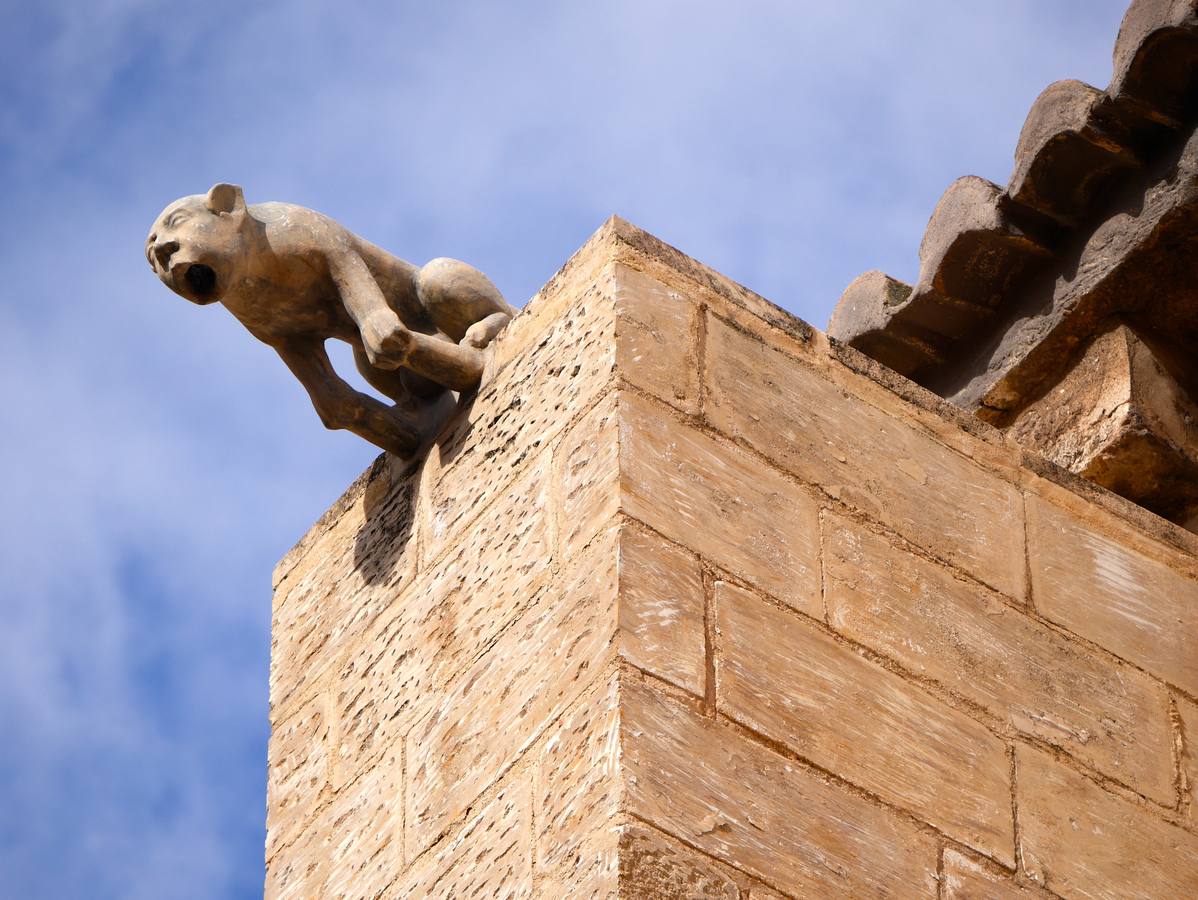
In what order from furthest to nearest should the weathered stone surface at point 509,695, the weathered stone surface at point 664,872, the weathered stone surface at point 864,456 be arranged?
the weathered stone surface at point 864,456
the weathered stone surface at point 509,695
the weathered stone surface at point 664,872

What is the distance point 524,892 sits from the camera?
3.45 meters

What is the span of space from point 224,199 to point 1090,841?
1.97 m

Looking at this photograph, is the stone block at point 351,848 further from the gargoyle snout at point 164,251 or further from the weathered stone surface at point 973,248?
the weathered stone surface at point 973,248

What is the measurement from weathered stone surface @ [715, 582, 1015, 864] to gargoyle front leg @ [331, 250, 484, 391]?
926 millimetres

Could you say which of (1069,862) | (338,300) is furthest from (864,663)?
(338,300)

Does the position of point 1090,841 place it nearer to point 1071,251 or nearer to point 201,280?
point 1071,251

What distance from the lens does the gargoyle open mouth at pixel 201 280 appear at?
174 inches

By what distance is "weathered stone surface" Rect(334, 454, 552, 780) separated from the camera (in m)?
3.94

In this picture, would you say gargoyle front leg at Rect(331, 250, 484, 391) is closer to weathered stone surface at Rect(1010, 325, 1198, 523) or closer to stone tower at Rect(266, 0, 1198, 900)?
stone tower at Rect(266, 0, 1198, 900)

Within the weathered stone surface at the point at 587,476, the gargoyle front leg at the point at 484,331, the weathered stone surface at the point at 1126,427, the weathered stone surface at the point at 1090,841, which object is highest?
A: the weathered stone surface at the point at 1126,427

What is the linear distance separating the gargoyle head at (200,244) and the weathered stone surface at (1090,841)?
1717 millimetres

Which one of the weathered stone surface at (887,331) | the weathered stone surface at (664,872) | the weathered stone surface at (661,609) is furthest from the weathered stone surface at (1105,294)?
the weathered stone surface at (664,872)

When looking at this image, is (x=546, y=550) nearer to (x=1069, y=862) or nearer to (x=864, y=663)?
(x=864, y=663)

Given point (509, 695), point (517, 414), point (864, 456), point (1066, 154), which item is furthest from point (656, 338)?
point (1066, 154)
